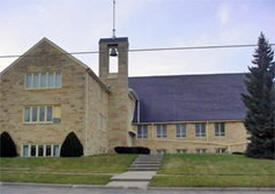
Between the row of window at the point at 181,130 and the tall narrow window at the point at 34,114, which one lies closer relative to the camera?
the tall narrow window at the point at 34,114

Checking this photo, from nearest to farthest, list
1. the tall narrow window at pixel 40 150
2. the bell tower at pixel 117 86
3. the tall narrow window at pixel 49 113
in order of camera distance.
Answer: the tall narrow window at pixel 40 150 → the tall narrow window at pixel 49 113 → the bell tower at pixel 117 86

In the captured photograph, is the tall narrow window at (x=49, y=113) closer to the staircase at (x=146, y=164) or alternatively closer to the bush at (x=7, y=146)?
the bush at (x=7, y=146)

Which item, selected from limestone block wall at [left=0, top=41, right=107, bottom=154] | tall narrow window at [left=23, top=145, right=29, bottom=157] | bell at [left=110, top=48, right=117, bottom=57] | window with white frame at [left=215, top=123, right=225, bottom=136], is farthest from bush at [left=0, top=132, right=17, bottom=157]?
window with white frame at [left=215, top=123, right=225, bottom=136]

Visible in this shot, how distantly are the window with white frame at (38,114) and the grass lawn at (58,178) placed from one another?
837 centimetres

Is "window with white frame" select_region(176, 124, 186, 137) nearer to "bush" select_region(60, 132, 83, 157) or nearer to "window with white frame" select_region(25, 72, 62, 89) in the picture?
"bush" select_region(60, 132, 83, 157)

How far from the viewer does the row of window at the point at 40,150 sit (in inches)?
986

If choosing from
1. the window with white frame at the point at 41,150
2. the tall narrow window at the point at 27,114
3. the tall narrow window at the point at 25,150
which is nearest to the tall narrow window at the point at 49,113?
the tall narrow window at the point at 27,114

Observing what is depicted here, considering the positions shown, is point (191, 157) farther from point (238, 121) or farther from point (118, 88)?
point (238, 121)

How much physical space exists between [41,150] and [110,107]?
7.83 meters

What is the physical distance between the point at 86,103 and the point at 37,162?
213 inches

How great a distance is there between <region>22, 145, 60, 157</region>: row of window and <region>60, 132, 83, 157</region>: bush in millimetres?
1040

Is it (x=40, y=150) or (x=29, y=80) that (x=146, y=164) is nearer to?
(x=40, y=150)

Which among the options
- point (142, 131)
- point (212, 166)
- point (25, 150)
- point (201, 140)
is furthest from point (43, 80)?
point (201, 140)

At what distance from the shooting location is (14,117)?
1022 inches
